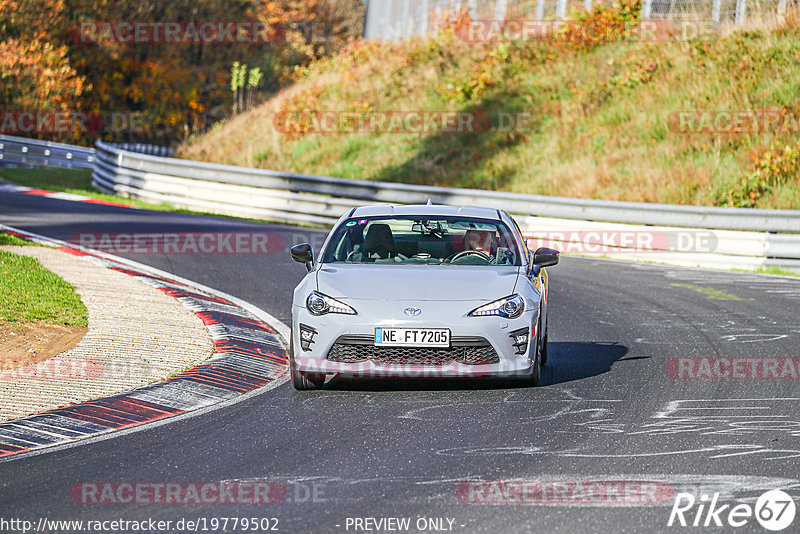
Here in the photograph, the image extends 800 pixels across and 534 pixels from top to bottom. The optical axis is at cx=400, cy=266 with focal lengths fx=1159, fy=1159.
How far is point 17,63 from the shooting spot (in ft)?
129

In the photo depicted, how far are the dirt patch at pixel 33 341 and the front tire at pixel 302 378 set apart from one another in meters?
2.20

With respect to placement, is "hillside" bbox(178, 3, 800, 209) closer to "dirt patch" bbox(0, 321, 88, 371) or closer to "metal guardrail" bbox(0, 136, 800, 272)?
"metal guardrail" bbox(0, 136, 800, 272)

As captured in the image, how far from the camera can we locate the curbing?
295 inches

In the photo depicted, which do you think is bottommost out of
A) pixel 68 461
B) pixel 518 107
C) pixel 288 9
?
pixel 68 461

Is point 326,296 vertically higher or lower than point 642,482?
higher

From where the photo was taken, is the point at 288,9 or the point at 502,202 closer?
the point at 502,202

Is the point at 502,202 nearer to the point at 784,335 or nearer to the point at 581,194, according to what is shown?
the point at 581,194

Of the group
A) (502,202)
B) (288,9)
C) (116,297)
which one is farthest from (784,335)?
(288,9)

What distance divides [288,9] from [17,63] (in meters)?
18.4

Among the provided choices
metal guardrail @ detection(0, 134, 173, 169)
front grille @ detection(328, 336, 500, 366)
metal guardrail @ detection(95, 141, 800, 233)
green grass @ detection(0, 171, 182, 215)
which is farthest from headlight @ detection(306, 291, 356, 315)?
metal guardrail @ detection(0, 134, 173, 169)

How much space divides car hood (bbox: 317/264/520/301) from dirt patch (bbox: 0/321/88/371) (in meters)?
2.51

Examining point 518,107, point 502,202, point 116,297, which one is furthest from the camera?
point 518,107

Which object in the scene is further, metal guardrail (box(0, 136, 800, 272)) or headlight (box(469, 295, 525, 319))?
metal guardrail (box(0, 136, 800, 272))

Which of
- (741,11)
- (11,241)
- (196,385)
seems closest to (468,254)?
(196,385)
